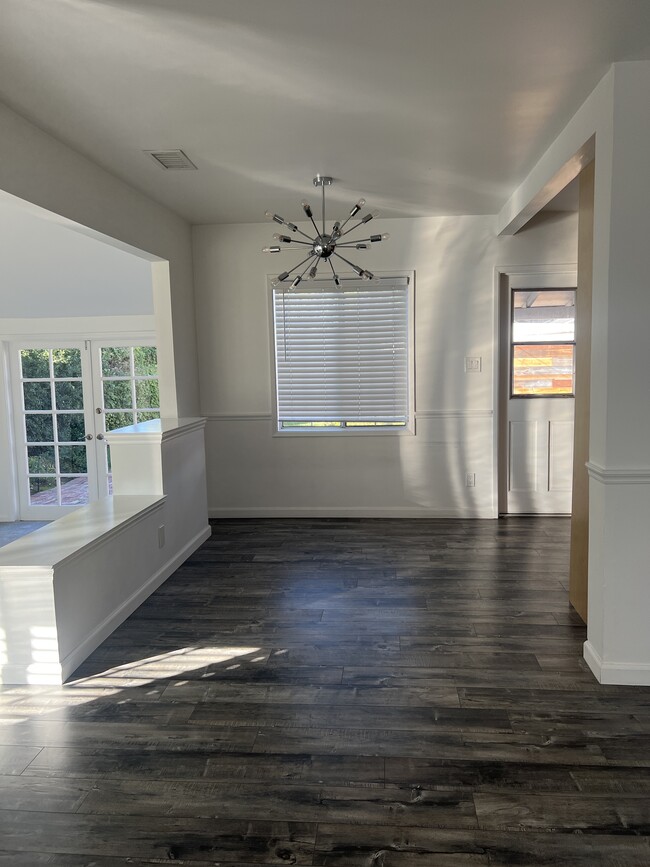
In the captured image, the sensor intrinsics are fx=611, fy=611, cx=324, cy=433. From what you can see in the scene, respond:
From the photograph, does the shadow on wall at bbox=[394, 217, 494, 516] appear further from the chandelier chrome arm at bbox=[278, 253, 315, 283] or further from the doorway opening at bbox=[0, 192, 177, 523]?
the doorway opening at bbox=[0, 192, 177, 523]

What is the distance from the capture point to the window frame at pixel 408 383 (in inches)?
209

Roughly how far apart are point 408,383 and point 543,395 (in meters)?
1.20

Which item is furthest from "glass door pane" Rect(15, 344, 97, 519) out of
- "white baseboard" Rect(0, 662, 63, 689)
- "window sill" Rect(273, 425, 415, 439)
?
"white baseboard" Rect(0, 662, 63, 689)

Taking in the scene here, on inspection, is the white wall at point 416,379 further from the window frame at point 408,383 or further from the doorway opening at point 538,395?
the doorway opening at point 538,395

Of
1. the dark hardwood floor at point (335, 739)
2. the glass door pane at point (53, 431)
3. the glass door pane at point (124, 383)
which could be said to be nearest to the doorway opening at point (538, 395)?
the dark hardwood floor at point (335, 739)

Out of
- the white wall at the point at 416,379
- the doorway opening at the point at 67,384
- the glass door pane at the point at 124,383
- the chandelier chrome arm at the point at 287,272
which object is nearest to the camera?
the chandelier chrome arm at the point at 287,272

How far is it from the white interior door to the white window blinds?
0.98 meters

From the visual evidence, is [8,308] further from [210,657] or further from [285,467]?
[210,657]

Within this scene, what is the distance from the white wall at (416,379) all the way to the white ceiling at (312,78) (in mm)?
1332

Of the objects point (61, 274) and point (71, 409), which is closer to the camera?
point (61, 274)

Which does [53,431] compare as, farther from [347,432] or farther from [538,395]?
[538,395]

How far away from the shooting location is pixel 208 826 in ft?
6.19

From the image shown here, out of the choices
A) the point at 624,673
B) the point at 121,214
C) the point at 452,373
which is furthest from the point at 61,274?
the point at 624,673

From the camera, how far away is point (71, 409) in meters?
6.25
